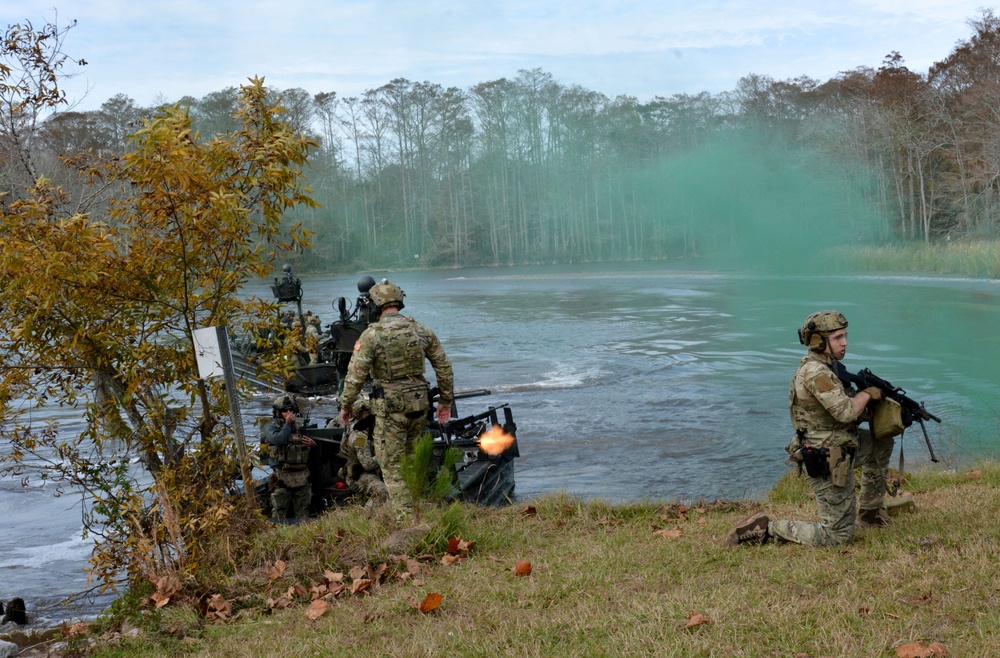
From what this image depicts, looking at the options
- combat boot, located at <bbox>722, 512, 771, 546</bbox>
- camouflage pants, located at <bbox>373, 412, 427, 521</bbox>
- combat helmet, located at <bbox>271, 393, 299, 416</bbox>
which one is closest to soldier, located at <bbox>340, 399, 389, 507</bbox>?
combat helmet, located at <bbox>271, 393, 299, 416</bbox>

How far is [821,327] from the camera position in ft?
20.4

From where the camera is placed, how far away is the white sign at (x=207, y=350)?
281 inches

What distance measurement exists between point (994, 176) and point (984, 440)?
3310cm

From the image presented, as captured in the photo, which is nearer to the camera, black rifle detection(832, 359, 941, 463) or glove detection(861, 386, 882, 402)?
glove detection(861, 386, 882, 402)

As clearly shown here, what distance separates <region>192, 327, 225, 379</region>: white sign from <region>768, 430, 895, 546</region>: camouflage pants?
13.6 ft

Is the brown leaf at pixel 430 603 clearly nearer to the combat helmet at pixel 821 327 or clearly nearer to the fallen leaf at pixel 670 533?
the fallen leaf at pixel 670 533

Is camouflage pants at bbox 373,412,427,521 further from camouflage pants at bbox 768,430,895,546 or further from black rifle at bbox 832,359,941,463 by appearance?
black rifle at bbox 832,359,941,463

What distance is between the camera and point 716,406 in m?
19.4

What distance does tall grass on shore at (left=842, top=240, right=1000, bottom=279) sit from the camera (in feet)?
127

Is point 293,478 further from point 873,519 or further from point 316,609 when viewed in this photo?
point 873,519

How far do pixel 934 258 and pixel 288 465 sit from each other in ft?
130

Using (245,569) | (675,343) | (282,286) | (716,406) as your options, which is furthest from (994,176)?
(245,569)

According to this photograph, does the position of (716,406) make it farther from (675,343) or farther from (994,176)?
(994,176)

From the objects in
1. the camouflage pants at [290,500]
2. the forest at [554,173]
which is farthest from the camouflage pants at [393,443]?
the forest at [554,173]
